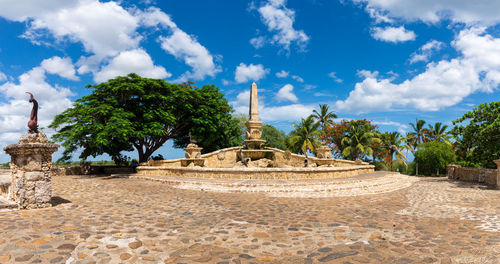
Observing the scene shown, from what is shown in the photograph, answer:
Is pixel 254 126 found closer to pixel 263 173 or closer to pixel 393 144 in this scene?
pixel 263 173

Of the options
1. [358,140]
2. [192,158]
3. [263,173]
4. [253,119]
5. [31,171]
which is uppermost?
[253,119]

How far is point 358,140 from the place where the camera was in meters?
31.9

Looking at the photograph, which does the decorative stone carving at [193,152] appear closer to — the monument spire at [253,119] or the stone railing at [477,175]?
the monument spire at [253,119]

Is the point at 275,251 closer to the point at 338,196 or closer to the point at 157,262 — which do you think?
the point at 157,262

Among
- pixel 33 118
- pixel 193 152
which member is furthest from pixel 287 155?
pixel 33 118

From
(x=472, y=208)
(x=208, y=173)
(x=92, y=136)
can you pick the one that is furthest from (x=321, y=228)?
(x=92, y=136)

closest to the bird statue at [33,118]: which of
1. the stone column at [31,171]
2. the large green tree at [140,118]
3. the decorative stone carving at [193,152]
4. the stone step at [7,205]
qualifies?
the stone column at [31,171]

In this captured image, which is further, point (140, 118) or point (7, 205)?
point (140, 118)

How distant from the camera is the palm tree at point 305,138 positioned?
30.5 metres

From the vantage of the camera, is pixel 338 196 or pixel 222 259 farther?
pixel 338 196

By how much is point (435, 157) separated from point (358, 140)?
7824mm

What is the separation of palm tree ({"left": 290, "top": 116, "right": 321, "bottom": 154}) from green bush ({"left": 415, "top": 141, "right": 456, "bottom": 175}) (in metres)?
10.0

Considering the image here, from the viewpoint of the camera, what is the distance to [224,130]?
90.1ft

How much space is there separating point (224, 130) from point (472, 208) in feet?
70.1
